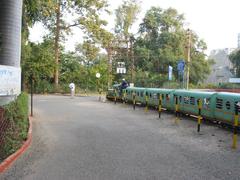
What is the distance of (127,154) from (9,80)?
4.70 metres

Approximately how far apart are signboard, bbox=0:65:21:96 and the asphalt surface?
5.24 ft

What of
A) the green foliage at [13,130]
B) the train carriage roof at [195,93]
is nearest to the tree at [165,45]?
the train carriage roof at [195,93]

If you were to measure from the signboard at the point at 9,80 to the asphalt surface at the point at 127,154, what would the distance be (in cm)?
160

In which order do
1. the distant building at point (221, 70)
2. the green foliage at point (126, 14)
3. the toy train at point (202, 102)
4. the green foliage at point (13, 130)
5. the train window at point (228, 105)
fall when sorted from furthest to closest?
1. the distant building at point (221, 70)
2. the green foliage at point (126, 14)
3. the train window at point (228, 105)
4. the toy train at point (202, 102)
5. the green foliage at point (13, 130)

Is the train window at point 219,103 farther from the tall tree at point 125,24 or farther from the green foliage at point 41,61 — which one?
the tall tree at point 125,24

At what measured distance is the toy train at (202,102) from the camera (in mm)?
12227

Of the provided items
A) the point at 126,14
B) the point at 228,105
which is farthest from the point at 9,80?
the point at 126,14

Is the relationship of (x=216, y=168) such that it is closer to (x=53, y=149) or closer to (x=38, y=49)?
(x=53, y=149)

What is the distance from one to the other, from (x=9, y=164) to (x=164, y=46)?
54.2 meters

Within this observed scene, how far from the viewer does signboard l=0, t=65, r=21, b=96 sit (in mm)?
10547

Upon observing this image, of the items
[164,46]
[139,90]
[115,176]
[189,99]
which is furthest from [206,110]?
[164,46]

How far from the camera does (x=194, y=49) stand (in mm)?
64312

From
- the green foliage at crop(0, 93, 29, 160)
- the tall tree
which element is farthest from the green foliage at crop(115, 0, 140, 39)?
the green foliage at crop(0, 93, 29, 160)

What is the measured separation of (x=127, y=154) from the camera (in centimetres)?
853
